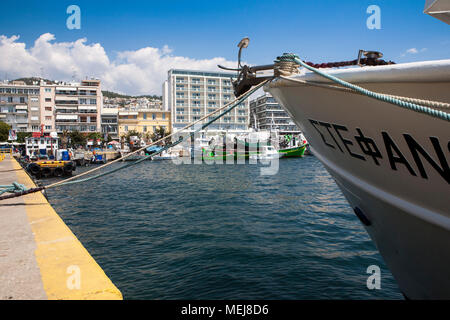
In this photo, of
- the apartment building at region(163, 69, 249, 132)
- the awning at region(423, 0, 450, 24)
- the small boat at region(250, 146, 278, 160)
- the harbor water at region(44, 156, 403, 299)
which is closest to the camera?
the awning at region(423, 0, 450, 24)

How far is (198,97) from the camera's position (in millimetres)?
85000

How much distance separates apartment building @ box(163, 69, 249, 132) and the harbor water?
68.5m

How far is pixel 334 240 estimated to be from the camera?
8.95m

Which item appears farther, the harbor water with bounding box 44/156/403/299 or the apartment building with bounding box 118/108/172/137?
the apartment building with bounding box 118/108/172/137

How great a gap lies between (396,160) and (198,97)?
8373 cm

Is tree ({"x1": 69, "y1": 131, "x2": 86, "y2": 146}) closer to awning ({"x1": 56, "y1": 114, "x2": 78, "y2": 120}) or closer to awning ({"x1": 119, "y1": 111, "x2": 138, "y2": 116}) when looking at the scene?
awning ({"x1": 56, "y1": 114, "x2": 78, "y2": 120})

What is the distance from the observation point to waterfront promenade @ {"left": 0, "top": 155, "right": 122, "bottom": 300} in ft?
9.83

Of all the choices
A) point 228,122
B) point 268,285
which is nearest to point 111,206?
point 268,285

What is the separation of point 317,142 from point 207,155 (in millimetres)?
50707

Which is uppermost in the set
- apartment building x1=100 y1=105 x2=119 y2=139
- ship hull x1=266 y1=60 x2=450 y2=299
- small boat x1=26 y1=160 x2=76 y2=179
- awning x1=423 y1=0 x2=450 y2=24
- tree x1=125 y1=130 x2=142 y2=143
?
apartment building x1=100 y1=105 x2=119 y2=139

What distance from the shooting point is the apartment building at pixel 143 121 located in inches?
3248

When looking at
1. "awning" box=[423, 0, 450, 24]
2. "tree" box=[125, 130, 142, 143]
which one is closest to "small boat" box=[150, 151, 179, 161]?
"tree" box=[125, 130, 142, 143]

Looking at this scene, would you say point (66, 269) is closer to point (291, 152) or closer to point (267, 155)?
point (267, 155)
